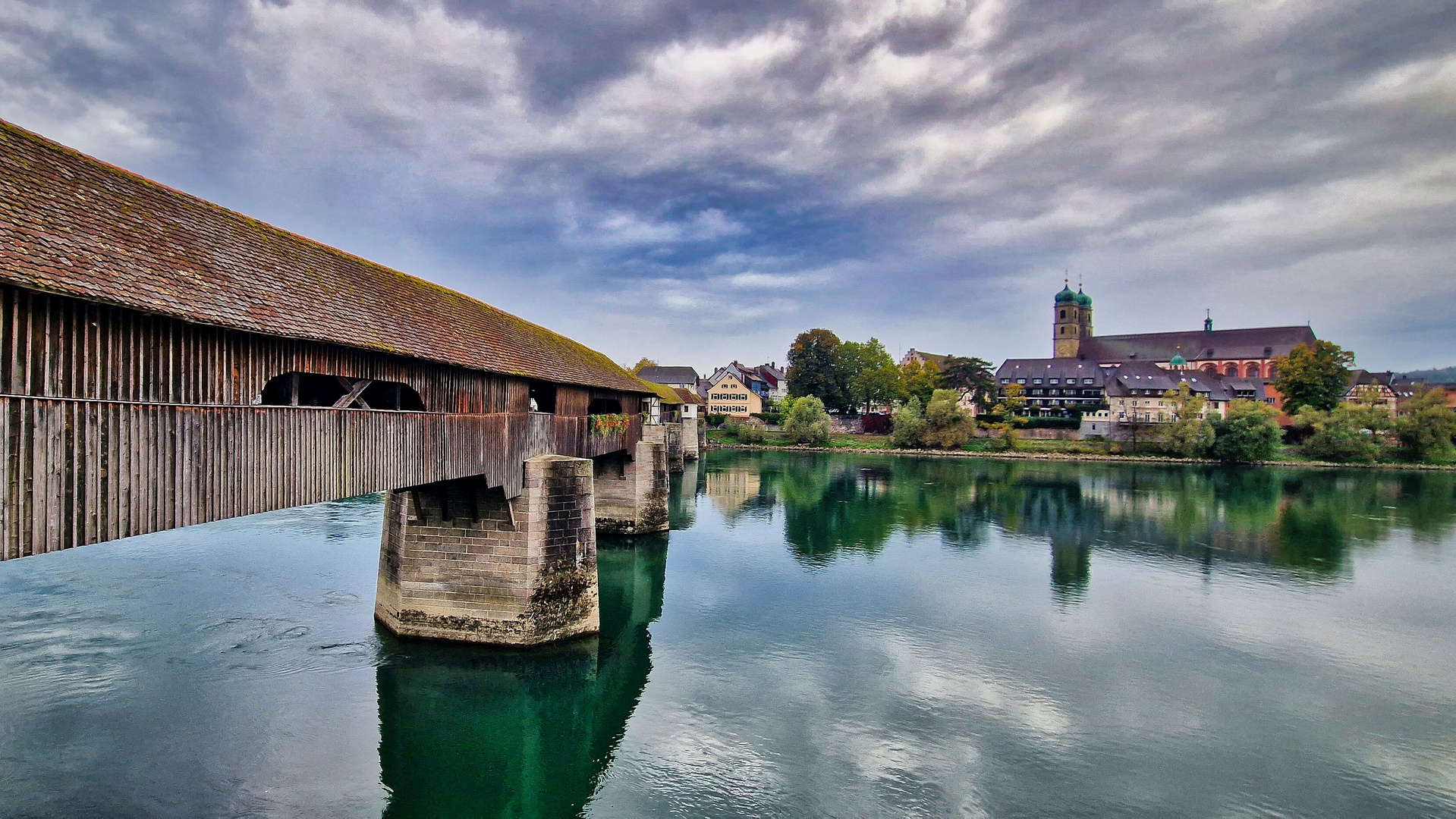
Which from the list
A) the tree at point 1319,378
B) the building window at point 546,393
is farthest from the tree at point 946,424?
the building window at point 546,393

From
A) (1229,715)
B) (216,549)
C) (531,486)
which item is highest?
(531,486)

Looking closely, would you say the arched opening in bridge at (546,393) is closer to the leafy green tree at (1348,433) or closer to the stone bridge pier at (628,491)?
the stone bridge pier at (628,491)

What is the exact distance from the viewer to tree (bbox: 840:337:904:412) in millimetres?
73750

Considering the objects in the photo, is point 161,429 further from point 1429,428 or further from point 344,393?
point 1429,428

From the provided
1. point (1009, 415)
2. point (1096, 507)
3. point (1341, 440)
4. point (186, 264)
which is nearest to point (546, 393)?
point (186, 264)

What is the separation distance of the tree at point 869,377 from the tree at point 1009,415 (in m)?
9.90

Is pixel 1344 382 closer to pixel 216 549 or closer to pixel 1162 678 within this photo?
pixel 1162 678

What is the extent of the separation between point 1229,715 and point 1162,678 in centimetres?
154

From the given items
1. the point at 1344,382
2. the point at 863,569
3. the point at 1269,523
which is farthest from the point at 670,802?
the point at 1344,382

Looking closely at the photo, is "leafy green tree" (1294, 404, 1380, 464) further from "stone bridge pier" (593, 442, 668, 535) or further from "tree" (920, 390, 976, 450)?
"stone bridge pier" (593, 442, 668, 535)

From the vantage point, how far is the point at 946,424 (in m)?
63.1

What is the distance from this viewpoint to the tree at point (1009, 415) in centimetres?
6359

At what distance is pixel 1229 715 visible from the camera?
11.7m

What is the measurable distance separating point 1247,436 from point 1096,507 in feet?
94.9
